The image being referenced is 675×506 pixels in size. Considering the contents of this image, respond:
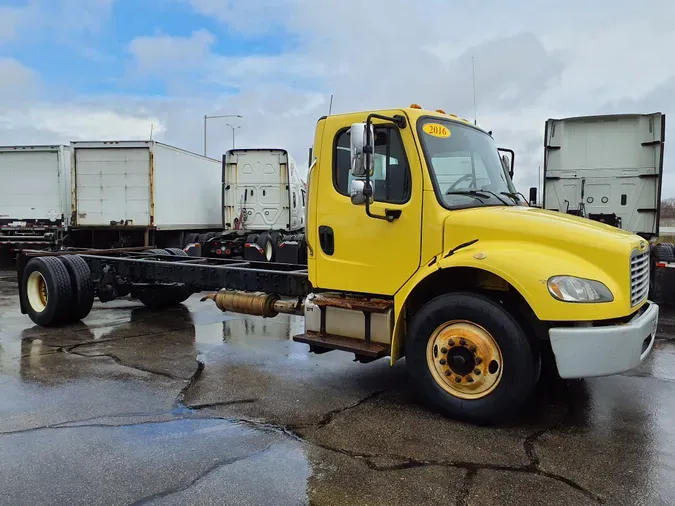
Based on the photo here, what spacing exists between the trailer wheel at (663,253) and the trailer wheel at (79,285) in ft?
29.2

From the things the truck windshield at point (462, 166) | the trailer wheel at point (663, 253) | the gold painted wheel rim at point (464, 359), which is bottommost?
the gold painted wheel rim at point (464, 359)

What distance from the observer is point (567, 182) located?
11.7 metres

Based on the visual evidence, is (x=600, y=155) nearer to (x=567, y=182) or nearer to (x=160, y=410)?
(x=567, y=182)

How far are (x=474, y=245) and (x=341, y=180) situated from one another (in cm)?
142

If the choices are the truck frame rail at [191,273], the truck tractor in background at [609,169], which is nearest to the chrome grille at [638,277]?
the truck frame rail at [191,273]

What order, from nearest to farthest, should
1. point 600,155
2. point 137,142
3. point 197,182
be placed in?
1. point 600,155
2. point 137,142
3. point 197,182

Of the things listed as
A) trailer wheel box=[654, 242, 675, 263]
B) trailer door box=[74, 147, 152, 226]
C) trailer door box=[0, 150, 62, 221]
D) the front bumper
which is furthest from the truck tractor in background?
trailer door box=[0, 150, 62, 221]

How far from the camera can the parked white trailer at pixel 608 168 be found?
36.2 ft

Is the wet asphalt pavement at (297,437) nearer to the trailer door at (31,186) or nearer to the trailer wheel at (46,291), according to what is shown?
the trailer wheel at (46,291)

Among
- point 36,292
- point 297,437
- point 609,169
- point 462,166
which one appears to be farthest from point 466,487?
point 609,169

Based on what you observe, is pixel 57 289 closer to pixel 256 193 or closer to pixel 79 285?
pixel 79 285

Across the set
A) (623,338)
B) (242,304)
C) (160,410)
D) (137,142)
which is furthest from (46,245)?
(623,338)

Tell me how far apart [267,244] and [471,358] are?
474 inches

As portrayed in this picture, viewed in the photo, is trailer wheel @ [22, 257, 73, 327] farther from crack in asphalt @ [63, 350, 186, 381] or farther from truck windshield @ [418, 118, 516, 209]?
truck windshield @ [418, 118, 516, 209]
